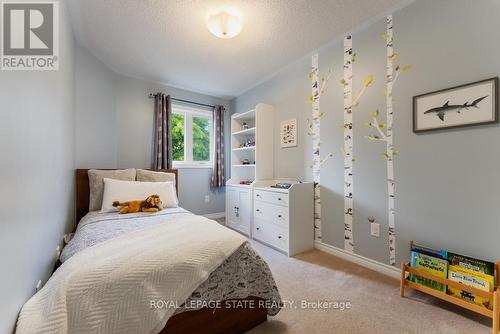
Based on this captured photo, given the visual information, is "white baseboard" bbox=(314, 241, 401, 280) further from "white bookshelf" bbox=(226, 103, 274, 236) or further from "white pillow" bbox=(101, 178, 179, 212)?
"white pillow" bbox=(101, 178, 179, 212)

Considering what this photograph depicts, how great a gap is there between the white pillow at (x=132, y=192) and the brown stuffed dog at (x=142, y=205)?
7 cm

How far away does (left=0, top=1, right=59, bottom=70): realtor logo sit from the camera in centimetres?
84

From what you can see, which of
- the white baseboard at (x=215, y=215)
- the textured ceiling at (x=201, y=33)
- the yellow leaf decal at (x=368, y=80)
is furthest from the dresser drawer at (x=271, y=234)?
the textured ceiling at (x=201, y=33)

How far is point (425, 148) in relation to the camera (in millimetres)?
1651

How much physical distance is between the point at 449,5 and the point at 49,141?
9.60 ft

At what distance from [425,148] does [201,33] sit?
2.25m

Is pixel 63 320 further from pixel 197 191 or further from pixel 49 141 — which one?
pixel 197 191

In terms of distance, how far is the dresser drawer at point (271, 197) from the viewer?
2.35m

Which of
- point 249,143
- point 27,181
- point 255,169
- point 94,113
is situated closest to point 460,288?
point 255,169

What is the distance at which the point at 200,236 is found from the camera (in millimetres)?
1200

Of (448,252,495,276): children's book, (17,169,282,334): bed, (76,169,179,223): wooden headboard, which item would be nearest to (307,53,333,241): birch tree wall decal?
(448,252,495,276): children's book

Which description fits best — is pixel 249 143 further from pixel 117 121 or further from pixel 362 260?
pixel 362 260

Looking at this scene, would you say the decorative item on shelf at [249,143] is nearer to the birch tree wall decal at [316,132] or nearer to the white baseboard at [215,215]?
the birch tree wall decal at [316,132]

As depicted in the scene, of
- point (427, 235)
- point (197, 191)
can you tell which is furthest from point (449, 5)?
point (197, 191)
